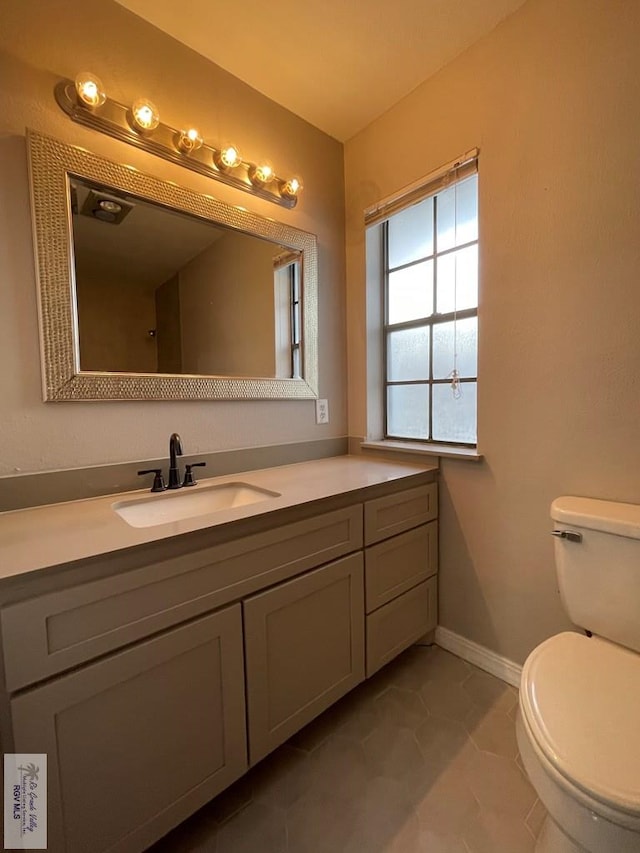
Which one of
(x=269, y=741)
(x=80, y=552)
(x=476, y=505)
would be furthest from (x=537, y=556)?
(x=80, y=552)

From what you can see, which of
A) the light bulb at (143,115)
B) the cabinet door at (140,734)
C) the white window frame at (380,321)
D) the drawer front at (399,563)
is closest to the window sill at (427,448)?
the white window frame at (380,321)

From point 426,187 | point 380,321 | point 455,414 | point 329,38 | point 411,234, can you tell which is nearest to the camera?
point 329,38

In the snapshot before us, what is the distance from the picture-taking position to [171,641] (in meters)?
0.89

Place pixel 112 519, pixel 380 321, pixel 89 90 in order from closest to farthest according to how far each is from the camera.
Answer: pixel 112 519 < pixel 89 90 < pixel 380 321

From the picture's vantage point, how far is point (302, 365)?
1.79m

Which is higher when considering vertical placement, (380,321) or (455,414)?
(380,321)

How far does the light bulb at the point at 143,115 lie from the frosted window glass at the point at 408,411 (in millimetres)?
1417

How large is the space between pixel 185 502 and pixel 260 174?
1.32m

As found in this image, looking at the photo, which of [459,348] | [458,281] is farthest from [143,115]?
[459,348]

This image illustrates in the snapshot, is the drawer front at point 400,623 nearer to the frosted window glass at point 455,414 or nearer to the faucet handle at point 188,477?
the frosted window glass at point 455,414

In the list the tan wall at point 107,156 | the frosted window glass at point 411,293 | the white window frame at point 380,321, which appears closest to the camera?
the tan wall at point 107,156

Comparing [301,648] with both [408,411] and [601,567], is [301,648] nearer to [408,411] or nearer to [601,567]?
[601,567]

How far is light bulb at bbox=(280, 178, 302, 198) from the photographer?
1643 millimetres

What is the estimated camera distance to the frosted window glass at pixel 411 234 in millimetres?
1763
